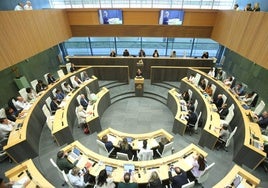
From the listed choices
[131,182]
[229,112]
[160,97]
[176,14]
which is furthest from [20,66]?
[229,112]

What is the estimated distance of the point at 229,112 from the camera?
257 inches

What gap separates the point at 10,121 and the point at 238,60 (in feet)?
42.0

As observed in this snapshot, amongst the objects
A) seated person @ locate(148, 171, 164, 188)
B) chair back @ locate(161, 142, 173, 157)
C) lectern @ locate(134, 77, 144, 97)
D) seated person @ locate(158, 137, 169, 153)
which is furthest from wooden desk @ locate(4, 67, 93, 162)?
lectern @ locate(134, 77, 144, 97)

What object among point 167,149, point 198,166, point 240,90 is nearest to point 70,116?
point 167,149

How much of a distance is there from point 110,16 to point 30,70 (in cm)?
614

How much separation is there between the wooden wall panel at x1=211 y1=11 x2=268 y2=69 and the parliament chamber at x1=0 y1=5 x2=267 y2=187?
0.17 m

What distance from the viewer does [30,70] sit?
1000 cm

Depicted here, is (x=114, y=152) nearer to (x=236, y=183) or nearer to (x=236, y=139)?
(x=236, y=183)

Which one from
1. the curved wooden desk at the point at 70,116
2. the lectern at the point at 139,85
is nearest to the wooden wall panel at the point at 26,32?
the curved wooden desk at the point at 70,116

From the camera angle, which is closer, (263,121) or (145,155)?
(145,155)

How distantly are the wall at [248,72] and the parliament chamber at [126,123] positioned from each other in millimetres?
582

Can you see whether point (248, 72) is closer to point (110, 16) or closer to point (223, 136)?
point (223, 136)

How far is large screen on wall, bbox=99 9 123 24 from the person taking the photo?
10.1 metres

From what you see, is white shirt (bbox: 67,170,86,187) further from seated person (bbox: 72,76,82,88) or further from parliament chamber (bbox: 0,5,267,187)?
seated person (bbox: 72,76,82,88)
